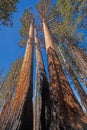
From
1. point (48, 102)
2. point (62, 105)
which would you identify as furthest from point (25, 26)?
point (62, 105)

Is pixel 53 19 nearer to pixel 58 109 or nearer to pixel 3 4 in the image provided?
pixel 3 4

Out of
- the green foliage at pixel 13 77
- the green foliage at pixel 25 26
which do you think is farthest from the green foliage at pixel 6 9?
the green foliage at pixel 13 77

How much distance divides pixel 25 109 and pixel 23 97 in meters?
0.39

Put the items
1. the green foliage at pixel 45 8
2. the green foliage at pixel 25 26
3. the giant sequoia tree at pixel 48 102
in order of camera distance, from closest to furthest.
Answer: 1. the giant sequoia tree at pixel 48 102
2. the green foliage at pixel 25 26
3. the green foliage at pixel 45 8

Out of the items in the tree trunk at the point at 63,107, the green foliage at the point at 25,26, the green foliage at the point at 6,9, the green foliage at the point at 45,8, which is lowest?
the tree trunk at the point at 63,107

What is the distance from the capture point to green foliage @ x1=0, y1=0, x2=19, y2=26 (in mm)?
8788

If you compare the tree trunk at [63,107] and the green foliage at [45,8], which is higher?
the green foliage at [45,8]

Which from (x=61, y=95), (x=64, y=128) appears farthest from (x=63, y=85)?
(x=64, y=128)

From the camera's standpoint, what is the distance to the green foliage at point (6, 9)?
8.79m

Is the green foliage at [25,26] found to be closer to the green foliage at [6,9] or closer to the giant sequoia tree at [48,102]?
the giant sequoia tree at [48,102]

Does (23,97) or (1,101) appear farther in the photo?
(1,101)

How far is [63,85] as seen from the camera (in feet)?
22.3

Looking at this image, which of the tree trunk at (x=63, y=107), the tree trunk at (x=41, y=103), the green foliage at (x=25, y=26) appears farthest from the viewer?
the green foliage at (x=25, y=26)

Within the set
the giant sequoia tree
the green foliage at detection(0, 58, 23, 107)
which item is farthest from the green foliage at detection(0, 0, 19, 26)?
the green foliage at detection(0, 58, 23, 107)
